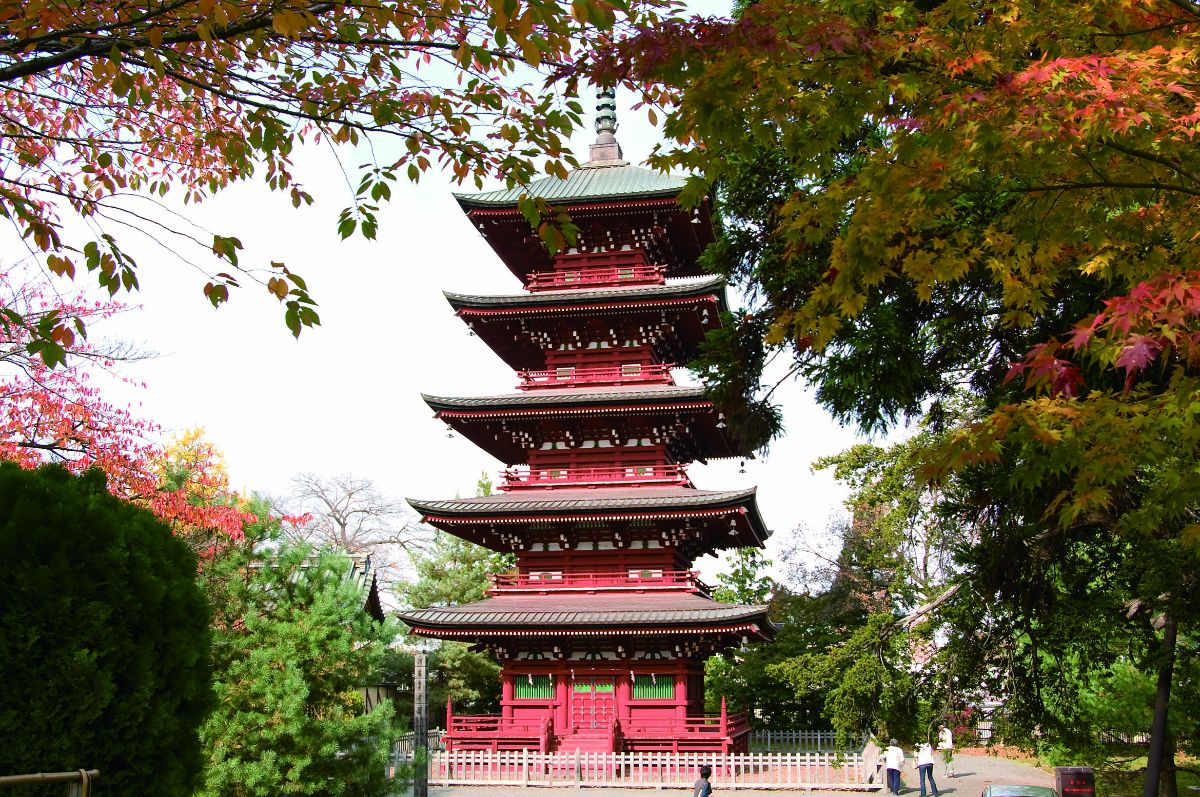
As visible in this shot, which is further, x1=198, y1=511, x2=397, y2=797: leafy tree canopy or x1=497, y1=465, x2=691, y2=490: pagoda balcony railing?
x1=497, y1=465, x2=691, y2=490: pagoda balcony railing

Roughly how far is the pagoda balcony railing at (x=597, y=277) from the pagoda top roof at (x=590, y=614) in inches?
306

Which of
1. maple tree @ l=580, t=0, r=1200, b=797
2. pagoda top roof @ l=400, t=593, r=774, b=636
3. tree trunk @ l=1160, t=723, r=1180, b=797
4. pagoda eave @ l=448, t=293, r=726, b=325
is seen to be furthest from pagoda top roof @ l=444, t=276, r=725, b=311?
maple tree @ l=580, t=0, r=1200, b=797

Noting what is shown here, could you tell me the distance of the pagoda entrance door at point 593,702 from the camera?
21.9 m

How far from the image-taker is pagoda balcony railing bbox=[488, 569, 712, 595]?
73.5 ft

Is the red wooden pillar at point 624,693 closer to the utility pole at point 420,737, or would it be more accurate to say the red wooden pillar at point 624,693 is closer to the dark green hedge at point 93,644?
the utility pole at point 420,737

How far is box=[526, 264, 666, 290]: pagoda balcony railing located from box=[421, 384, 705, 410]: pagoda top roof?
274cm

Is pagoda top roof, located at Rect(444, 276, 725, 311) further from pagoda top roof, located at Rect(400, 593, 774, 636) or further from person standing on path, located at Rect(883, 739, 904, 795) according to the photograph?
person standing on path, located at Rect(883, 739, 904, 795)

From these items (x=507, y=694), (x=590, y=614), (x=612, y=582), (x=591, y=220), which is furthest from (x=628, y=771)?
(x=591, y=220)

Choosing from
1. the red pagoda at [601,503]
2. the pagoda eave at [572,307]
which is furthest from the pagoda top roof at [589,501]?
the pagoda eave at [572,307]

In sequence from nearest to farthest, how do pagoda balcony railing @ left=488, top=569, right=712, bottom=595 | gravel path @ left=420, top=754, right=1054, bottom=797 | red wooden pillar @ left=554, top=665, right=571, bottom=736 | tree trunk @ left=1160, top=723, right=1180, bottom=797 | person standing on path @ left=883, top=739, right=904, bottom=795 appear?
1. tree trunk @ left=1160, top=723, right=1180, bottom=797
2. person standing on path @ left=883, top=739, right=904, bottom=795
3. gravel path @ left=420, top=754, right=1054, bottom=797
4. red wooden pillar @ left=554, top=665, right=571, bottom=736
5. pagoda balcony railing @ left=488, top=569, right=712, bottom=595

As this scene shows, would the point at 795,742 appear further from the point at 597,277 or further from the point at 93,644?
the point at 93,644

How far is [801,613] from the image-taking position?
3394 centimetres

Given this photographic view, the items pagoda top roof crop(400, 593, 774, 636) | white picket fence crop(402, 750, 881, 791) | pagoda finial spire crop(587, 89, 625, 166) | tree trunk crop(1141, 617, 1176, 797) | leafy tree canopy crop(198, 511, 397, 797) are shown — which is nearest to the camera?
leafy tree canopy crop(198, 511, 397, 797)

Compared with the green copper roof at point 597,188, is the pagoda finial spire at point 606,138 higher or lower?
higher
